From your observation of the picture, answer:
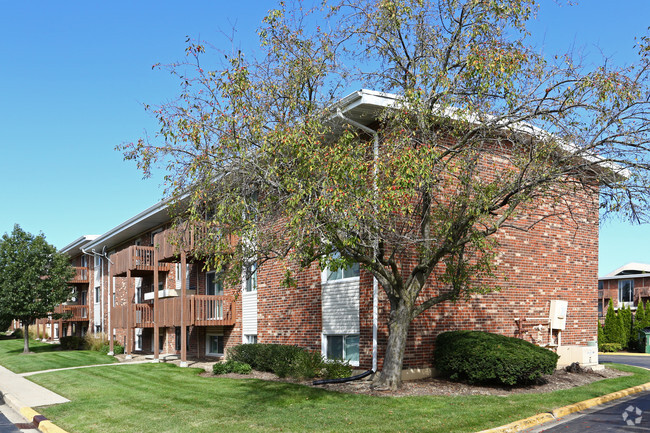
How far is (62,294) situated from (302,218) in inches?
1070

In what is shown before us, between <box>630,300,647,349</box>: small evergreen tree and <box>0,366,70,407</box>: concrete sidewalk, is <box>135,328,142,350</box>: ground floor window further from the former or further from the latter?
<box>630,300,647,349</box>: small evergreen tree

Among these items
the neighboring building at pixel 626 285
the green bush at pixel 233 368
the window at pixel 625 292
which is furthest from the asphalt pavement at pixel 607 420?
the window at pixel 625 292

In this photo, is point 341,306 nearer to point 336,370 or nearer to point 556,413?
point 336,370

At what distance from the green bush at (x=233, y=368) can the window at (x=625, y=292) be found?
40920mm

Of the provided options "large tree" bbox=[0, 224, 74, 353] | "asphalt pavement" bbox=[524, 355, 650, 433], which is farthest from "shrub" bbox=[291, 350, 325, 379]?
"large tree" bbox=[0, 224, 74, 353]

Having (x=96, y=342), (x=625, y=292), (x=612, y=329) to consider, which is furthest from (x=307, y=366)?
(x=625, y=292)

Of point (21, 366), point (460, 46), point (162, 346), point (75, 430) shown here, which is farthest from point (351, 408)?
point (162, 346)

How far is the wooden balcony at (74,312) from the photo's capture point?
3747 centimetres

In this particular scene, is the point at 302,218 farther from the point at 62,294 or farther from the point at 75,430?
the point at 62,294

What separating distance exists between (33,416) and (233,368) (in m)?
6.83

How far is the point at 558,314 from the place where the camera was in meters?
18.1

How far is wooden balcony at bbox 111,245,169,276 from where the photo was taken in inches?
1023

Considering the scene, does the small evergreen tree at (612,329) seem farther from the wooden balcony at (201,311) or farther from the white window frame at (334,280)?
the white window frame at (334,280)

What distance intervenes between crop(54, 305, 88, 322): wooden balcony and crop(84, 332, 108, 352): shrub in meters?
3.64
